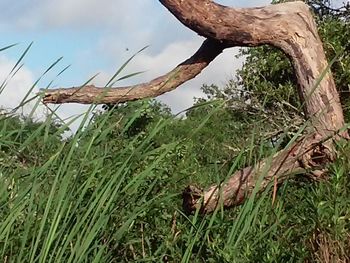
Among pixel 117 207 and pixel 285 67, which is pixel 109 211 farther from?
pixel 285 67

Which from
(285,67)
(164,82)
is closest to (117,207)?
(164,82)

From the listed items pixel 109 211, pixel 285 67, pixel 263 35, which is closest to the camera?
pixel 109 211

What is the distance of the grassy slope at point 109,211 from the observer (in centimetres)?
260

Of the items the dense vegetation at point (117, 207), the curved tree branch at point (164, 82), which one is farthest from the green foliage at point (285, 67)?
the dense vegetation at point (117, 207)

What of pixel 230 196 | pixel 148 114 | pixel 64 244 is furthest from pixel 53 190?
pixel 148 114

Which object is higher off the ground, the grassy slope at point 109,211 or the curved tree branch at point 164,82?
the curved tree branch at point 164,82

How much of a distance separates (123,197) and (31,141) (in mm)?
353

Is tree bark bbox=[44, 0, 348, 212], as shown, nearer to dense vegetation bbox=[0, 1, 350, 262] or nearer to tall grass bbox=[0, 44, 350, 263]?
dense vegetation bbox=[0, 1, 350, 262]

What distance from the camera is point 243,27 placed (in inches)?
208

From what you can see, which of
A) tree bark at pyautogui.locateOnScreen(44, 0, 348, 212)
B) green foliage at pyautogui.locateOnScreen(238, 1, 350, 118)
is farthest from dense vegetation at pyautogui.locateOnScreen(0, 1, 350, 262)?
green foliage at pyautogui.locateOnScreen(238, 1, 350, 118)

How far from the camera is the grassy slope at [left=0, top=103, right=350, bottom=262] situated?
260 cm

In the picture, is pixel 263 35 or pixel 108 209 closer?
pixel 108 209

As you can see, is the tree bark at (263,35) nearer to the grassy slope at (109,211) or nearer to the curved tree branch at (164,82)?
the curved tree branch at (164,82)

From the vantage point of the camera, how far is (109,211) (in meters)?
2.68
